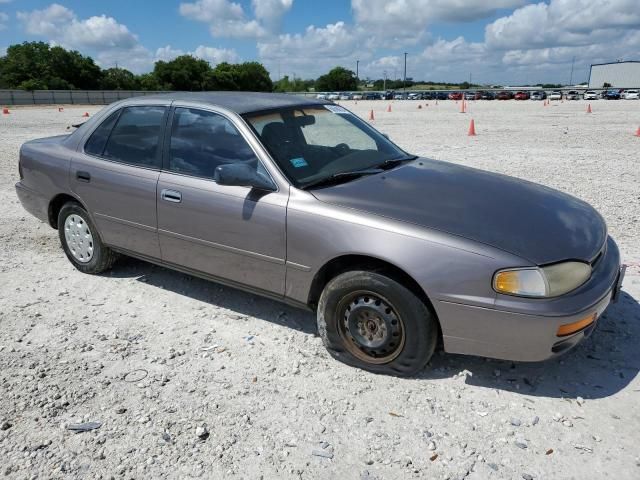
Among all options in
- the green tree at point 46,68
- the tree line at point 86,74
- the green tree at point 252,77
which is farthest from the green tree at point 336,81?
the green tree at point 46,68

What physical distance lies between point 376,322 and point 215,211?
1.35 meters

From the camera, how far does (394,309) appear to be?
2.99 meters

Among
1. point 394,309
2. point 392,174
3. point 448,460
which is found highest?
point 392,174

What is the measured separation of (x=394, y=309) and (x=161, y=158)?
85.2 inches

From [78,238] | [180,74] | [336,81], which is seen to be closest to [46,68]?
[180,74]

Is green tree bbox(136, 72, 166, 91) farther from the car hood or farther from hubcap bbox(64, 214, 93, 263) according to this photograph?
the car hood

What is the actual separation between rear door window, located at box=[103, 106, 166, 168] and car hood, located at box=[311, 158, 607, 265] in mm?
1566

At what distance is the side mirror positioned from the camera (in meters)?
3.29

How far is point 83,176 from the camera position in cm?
439

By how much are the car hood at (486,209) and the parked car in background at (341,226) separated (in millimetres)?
14

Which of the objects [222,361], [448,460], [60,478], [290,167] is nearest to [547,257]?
[448,460]

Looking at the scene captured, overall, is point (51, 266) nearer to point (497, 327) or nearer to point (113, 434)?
point (113, 434)

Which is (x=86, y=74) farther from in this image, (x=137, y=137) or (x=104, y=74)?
(x=137, y=137)

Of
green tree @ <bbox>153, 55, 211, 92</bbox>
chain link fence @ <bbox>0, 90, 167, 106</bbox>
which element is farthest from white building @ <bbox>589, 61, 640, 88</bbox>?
chain link fence @ <bbox>0, 90, 167, 106</bbox>
